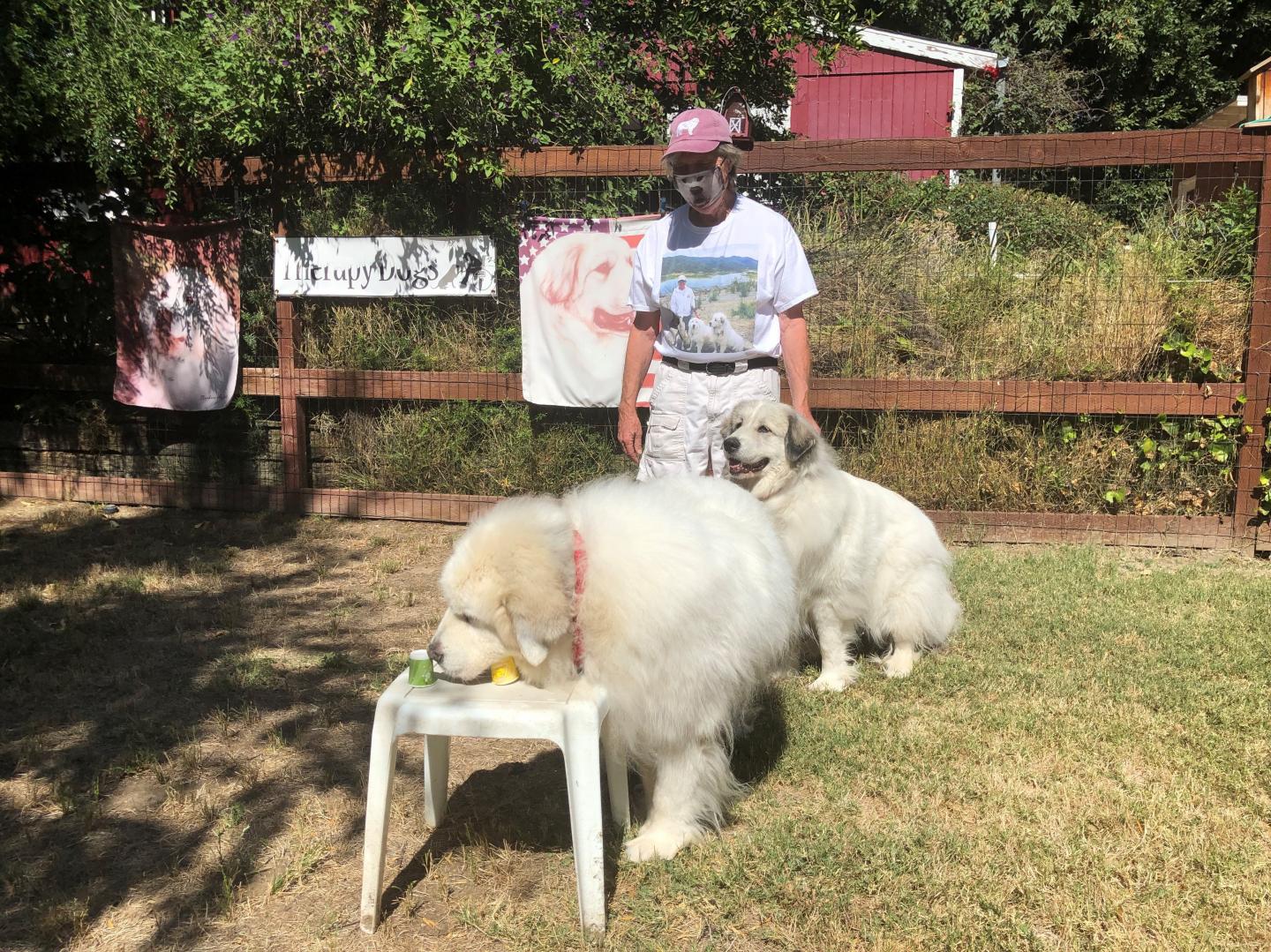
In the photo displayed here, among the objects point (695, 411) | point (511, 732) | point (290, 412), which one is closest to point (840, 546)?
point (695, 411)

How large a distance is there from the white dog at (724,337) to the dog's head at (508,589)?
1.82 meters

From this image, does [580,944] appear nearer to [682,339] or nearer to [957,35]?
[682,339]

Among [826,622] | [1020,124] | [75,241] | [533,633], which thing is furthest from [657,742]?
[1020,124]

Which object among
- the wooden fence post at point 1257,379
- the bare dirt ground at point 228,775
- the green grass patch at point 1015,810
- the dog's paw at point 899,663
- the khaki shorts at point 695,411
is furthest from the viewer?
the wooden fence post at point 1257,379

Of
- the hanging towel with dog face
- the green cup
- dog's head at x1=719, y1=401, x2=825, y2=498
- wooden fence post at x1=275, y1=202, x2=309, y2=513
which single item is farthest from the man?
the hanging towel with dog face

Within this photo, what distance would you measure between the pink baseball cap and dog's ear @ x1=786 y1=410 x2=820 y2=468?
1186 millimetres

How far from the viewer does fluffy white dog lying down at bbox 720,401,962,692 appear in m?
4.40

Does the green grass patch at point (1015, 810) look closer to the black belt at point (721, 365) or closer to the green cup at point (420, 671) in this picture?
the green cup at point (420, 671)

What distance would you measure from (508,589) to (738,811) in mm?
1390

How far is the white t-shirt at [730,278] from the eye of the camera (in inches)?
172

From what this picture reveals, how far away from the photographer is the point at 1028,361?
6.91 metres

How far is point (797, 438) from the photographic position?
4.40 meters

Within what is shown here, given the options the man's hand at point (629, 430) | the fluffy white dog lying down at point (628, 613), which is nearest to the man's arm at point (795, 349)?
the man's hand at point (629, 430)

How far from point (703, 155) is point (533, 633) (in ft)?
7.85
